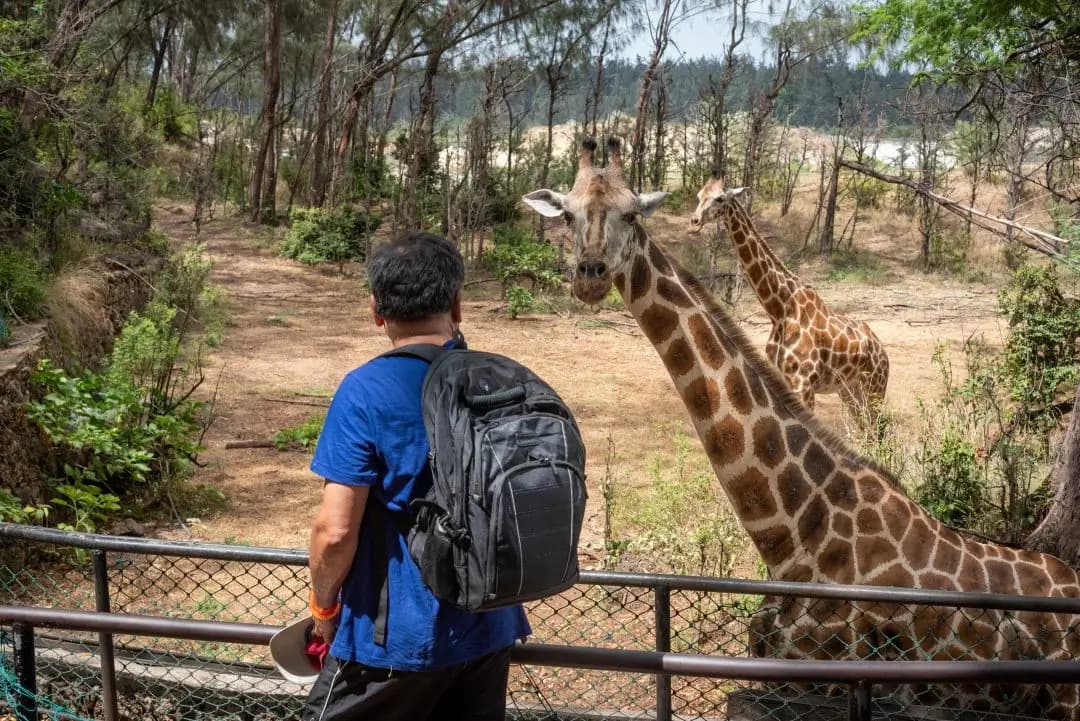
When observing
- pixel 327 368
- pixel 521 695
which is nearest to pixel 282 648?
pixel 521 695

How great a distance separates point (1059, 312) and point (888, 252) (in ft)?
45.3

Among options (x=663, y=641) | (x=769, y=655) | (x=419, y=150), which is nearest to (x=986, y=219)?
(x=769, y=655)

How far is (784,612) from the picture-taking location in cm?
365

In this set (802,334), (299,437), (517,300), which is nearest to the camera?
(802,334)

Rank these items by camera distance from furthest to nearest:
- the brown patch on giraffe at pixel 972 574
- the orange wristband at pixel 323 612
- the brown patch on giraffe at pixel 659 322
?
the brown patch on giraffe at pixel 659 322 → the brown patch on giraffe at pixel 972 574 → the orange wristband at pixel 323 612

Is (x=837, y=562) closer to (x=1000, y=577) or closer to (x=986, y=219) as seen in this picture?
(x=1000, y=577)

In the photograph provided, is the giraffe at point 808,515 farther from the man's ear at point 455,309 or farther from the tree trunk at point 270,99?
the tree trunk at point 270,99

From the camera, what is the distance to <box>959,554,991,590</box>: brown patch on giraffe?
3.71 metres

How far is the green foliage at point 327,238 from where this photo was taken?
18.8 metres

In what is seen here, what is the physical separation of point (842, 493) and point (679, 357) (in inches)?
31.4

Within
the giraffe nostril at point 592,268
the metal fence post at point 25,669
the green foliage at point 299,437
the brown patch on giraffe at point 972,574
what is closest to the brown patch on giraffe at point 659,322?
the giraffe nostril at point 592,268

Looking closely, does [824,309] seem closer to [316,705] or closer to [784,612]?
[784,612]

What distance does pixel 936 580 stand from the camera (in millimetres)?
3684

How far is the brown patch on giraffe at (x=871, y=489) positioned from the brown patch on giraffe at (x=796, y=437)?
252mm
